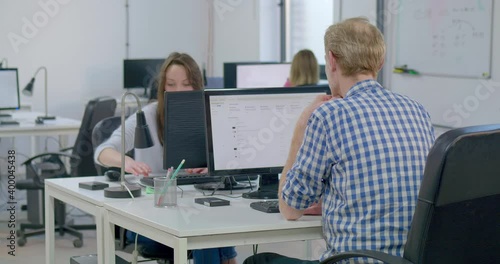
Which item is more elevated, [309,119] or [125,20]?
[125,20]

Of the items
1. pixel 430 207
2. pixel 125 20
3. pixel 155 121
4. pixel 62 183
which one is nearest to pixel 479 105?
pixel 155 121

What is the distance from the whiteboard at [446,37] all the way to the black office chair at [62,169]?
87.3 inches

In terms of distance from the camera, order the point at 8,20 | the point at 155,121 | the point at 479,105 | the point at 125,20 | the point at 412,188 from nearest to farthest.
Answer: the point at 412,188 → the point at 155,121 → the point at 479,105 → the point at 8,20 → the point at 125,20

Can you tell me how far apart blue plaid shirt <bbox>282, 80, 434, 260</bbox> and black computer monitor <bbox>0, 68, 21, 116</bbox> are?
455 cm

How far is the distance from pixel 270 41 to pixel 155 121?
5025mm

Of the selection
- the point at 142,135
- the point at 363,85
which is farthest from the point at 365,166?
the point at 142,135

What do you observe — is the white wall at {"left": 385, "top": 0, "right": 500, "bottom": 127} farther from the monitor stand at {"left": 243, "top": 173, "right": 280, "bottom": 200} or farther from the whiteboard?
the monitor stand at {"left": 243, "top": 173, "right": 280, "bottom": 200}

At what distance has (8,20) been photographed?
8.09m

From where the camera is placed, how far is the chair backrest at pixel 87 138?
207 inches

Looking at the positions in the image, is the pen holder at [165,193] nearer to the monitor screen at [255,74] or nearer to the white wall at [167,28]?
the monitor screen at [255,74]

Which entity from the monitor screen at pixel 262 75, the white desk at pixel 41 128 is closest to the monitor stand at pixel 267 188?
the white desk at pixel 41 128

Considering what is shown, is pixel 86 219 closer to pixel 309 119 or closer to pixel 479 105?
pixel 479 105

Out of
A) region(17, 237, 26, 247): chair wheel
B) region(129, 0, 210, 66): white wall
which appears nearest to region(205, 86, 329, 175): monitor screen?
region(17, 237, 26, 247): chair wheel

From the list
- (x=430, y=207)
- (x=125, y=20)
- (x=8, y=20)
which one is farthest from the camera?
(x=125, y=20)
